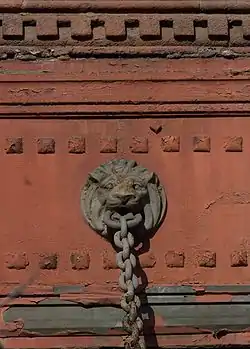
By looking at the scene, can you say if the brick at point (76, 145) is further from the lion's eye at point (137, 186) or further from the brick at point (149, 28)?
the brick at point (149, 28)

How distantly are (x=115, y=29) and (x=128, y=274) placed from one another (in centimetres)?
129

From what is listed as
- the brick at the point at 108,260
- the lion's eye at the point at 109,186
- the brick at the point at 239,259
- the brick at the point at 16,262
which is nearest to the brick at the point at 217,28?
the lion's eye at the point at 109,186

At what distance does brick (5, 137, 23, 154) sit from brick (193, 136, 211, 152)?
0.89 meters

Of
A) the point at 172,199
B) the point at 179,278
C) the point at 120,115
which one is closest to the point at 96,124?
the point at 120,115

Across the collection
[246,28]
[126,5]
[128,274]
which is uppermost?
[126,5]

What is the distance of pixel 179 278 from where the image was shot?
17.3ft

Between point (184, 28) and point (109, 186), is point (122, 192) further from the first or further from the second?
point (184, 28)

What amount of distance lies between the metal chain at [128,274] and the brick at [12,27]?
1.04m

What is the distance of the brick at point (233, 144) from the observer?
5.41 meters

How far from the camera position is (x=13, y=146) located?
5359 millimetres

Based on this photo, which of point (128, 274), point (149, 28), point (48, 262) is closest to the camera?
point (128, 274)

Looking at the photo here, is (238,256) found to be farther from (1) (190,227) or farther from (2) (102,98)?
(2) (102,98)

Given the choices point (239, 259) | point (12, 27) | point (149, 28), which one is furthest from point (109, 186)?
point (12, 27)

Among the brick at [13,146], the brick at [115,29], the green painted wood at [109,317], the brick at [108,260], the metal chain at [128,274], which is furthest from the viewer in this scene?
the brick at [115,29]
